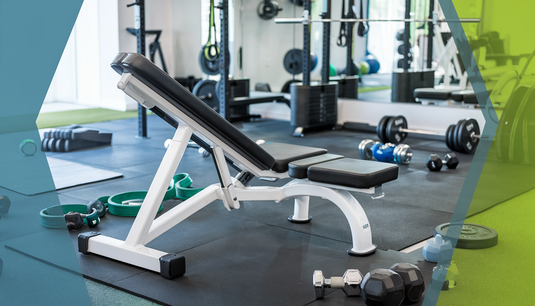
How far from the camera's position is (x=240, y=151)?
7.95ft

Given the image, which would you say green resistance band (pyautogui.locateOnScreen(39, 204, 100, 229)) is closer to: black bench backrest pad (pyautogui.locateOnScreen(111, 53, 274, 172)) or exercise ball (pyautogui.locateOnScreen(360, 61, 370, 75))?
black bench backrest pad (pyautogui.locateOnScreen(111, 53, 274, 172))

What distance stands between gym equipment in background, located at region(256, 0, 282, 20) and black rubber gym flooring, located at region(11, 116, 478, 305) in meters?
4.55

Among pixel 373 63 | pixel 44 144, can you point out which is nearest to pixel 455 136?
pixel 373 63

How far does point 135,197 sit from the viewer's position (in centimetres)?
317

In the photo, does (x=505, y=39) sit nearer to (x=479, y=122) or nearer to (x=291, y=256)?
(x=291, y=256)

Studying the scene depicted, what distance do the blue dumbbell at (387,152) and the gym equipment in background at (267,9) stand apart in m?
4.32

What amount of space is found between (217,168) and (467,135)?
117 inches

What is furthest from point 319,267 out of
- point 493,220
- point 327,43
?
point 327,43

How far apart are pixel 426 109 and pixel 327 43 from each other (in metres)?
1.28

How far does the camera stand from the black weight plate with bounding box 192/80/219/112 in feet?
20.9

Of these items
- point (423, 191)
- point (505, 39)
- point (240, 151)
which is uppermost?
point (505, 39)

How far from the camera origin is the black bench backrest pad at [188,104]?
205 cm

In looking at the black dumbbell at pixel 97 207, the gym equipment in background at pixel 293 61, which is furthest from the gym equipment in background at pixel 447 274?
the gym equipment in background at pixel 293 61
